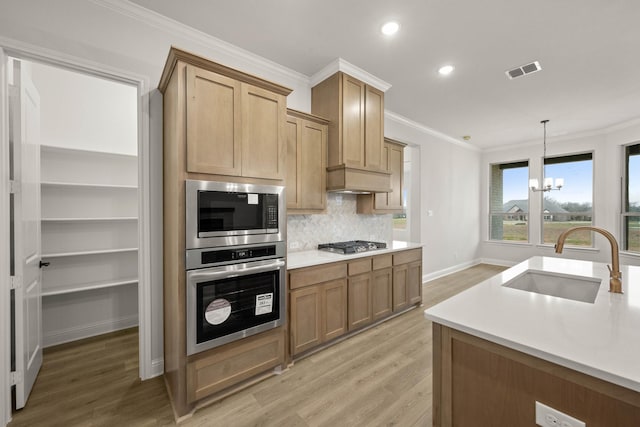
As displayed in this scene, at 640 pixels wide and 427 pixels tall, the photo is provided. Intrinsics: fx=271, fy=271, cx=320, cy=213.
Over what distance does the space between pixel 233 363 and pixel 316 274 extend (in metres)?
0.98

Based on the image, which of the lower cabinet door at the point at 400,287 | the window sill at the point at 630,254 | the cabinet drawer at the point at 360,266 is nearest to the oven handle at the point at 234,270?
the cabinet drawer at the point at 360,266

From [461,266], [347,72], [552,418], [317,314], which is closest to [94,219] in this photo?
[317,314]

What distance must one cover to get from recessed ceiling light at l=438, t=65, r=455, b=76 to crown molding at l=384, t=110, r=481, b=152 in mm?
1230

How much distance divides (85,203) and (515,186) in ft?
26.9

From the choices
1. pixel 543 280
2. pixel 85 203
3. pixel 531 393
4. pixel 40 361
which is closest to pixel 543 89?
pixel 543 280

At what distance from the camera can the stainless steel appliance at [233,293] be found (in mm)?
1836

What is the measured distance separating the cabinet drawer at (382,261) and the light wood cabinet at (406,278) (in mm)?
105

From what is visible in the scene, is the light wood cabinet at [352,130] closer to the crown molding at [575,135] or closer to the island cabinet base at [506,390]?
the island cabinet base at [506,390]

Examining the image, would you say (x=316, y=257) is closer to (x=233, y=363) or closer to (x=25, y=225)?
(x=233, y=363)

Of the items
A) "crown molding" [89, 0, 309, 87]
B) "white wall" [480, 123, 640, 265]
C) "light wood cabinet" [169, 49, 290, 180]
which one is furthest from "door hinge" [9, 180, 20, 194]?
"white wall" [480, 123, 640, 265]

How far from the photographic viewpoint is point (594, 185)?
5.47 metres

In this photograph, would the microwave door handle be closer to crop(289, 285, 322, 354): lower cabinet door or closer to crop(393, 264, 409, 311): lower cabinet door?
crop(289, 285, 322, 354): lower cabinet door

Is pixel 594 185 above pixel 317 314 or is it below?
above

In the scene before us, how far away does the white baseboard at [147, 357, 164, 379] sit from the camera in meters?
2.28
